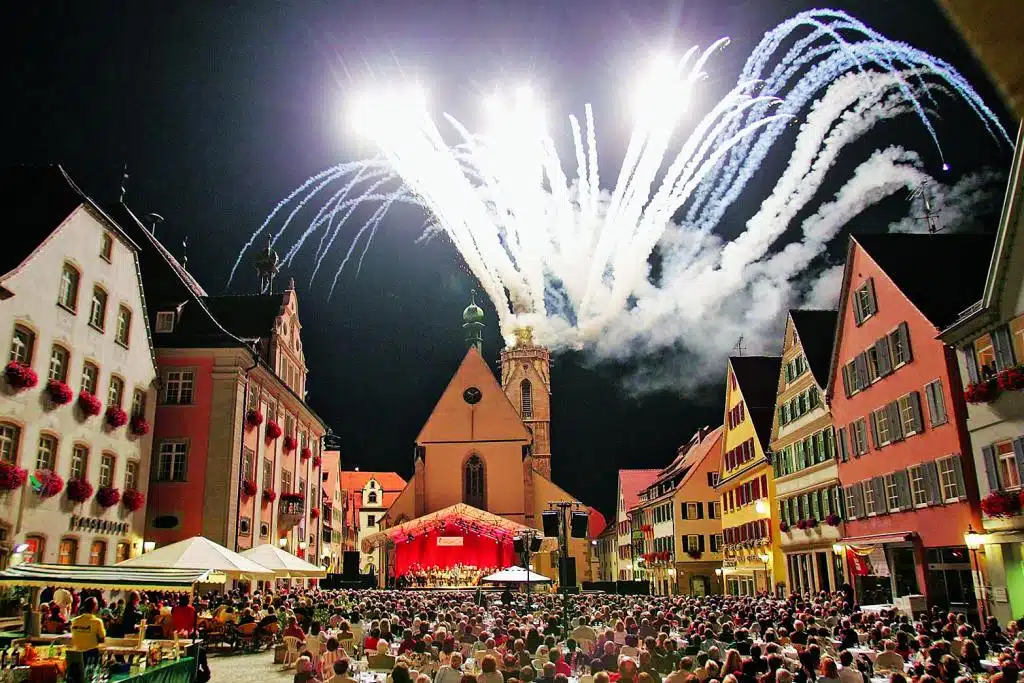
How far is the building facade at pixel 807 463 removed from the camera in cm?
3469

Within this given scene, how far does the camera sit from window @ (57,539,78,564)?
2447cm

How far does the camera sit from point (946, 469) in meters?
25.6

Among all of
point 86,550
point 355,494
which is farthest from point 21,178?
point 355,494

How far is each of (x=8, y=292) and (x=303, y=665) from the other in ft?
49.3

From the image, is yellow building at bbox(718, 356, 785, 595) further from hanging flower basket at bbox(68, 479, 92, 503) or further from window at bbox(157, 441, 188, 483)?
hanging flower basket at bbox(68, 479, 92, 503)

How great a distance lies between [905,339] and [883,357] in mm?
1919

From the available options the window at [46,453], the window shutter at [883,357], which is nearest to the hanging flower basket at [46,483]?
the window at [46,453]

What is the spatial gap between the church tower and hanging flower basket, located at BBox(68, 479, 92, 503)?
67.1 metres

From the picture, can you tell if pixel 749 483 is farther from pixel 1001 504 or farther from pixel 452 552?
pixel 452 552

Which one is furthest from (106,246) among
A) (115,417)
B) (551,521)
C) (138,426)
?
(551,521)

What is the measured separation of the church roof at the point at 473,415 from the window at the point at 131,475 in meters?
42.3

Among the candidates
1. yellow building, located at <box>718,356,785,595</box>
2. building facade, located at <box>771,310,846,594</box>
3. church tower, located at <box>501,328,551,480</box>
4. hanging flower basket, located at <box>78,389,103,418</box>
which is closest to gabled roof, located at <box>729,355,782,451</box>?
yellow building, located at <box>718,356,785,595</box>

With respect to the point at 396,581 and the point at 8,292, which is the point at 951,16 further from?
the point at 396,581

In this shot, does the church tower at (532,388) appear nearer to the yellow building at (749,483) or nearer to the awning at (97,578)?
the yellow building at (749,483)
